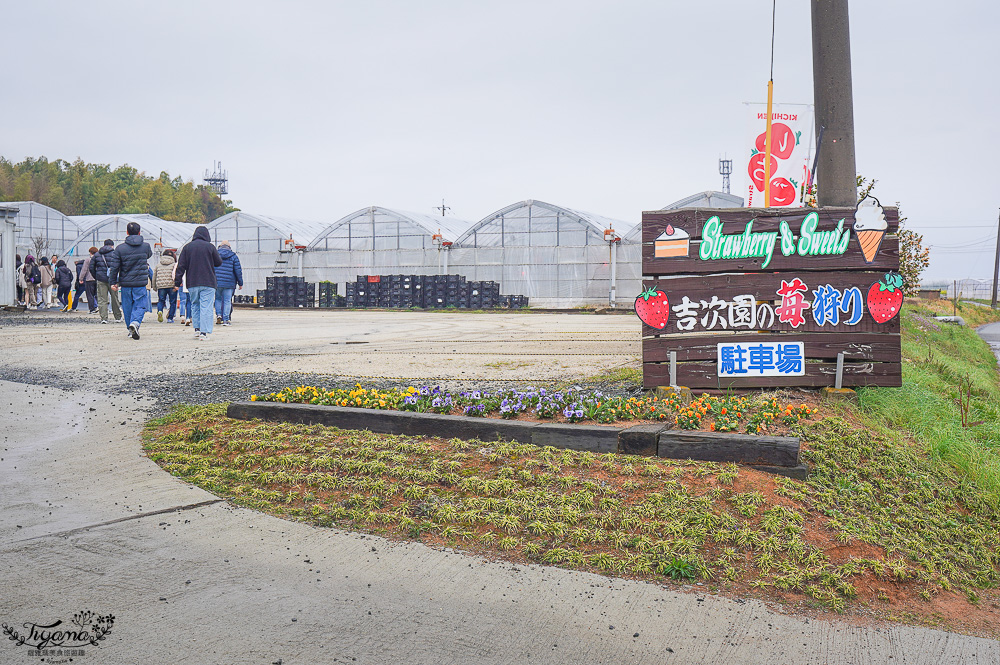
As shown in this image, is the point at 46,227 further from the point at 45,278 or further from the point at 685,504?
the point at 685,504

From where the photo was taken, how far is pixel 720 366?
7.03 m

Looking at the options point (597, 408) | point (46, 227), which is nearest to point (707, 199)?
point (597, 408)

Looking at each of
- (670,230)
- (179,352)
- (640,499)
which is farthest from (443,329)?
(640,499)

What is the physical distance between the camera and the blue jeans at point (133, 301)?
15.2 m

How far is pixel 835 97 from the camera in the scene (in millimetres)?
7492

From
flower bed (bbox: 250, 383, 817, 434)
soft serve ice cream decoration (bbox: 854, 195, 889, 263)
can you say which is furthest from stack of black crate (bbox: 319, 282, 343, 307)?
soft serve ice cream decoration (bbox: 854, 195, 889, 263)

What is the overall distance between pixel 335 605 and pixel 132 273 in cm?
1405

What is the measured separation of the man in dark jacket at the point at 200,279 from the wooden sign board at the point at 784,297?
10.9 metres

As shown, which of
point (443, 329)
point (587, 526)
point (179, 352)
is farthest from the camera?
point (443, 329)

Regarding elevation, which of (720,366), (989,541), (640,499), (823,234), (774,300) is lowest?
(989,541)

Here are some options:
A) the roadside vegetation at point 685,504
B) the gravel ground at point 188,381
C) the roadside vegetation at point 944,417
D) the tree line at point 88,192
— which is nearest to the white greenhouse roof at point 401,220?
the gravel ground at point 188,381

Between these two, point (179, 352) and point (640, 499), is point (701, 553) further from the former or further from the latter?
point (179, 352)

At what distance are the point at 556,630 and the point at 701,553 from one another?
3.40 feet

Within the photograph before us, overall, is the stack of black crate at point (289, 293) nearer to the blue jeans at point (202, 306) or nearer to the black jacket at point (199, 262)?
the black jacket at point (199, 262)
